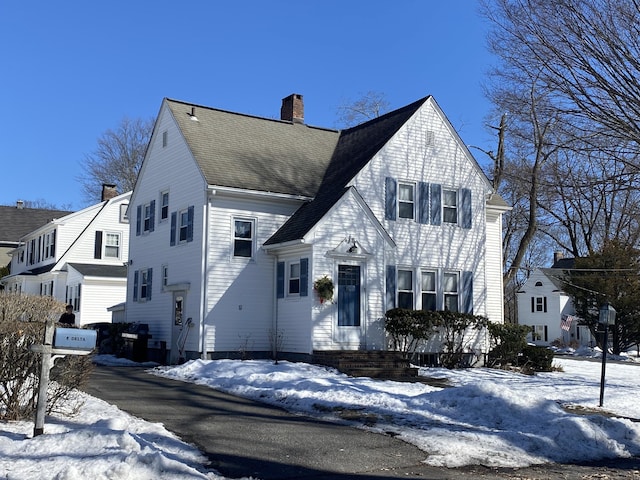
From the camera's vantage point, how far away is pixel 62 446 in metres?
7.43

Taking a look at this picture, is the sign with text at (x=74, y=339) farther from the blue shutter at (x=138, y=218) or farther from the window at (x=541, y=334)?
the window at (x=541, y=334)

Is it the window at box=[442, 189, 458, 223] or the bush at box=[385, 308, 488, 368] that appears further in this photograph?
the window at box=[442, 189, 458, 223]

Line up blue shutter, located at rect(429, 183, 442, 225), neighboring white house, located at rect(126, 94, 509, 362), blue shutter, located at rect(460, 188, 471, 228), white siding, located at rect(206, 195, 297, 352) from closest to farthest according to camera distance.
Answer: neighboring white house, located at rect(126, 94, 509, 362) → white siding, located at rect(206, 195, 297, 352) → blue shutter, located at rect(429, 183, 442, 225) → blue shutter, located at rect(460, 188, 471, 228)

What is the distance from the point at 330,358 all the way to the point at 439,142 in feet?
28.8

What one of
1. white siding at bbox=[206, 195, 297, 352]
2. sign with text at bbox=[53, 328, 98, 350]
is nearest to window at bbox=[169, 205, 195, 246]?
white siding at bbox=[206, 195, 297, 352]

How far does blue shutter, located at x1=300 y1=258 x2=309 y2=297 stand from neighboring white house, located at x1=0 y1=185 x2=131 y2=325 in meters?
16.4

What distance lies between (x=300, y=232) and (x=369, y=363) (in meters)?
4.22

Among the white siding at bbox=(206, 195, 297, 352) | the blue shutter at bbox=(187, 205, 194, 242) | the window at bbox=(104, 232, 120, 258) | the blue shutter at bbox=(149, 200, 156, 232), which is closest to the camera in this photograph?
the white siding at bbox=(206, 195, 297, 352)

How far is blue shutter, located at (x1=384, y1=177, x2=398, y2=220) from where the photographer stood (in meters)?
22.1

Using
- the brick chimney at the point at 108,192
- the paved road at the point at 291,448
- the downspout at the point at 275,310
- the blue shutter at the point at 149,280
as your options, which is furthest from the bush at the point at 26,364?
the brick chimney at the point at 108,192

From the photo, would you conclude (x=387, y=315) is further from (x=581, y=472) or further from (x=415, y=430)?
(x=581, y=472)

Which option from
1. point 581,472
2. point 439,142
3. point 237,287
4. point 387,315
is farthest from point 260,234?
point 581,472

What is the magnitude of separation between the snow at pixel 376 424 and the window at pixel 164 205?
7.24 meters

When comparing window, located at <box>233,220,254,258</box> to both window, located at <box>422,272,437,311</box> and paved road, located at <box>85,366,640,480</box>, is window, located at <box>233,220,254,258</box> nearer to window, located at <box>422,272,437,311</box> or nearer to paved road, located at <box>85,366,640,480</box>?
window, located at <box>422,272,437,311</box>
